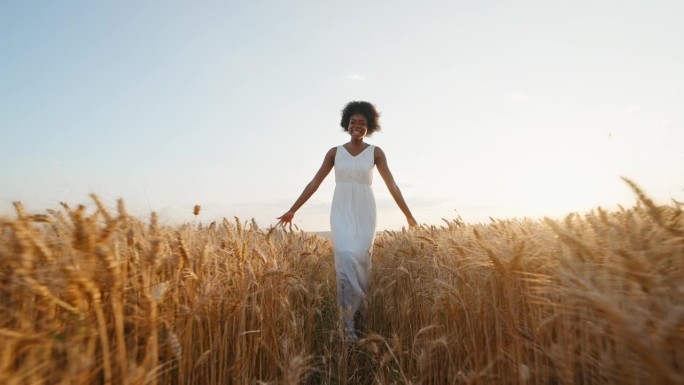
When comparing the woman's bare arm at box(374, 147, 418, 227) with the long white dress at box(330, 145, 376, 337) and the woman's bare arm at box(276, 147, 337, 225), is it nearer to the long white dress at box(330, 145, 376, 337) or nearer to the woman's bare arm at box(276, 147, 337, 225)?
the long white dress at box(330, 145, 376, 337)

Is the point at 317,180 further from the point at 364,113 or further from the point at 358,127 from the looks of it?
the point at 364,113

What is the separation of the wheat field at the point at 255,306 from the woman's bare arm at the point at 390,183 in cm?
217

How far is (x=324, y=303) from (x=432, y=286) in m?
2.21

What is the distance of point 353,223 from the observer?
4680mm

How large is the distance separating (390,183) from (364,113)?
50.7 inches

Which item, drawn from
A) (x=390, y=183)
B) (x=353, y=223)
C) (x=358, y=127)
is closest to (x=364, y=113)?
(x=358, y=127)

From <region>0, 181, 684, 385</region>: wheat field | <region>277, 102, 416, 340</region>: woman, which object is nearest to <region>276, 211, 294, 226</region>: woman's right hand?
<region>277, 102, 416, 340</region>: woman

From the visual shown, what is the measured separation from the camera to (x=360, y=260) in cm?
448

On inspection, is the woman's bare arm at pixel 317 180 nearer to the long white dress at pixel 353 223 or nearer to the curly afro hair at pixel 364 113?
the long white dress at pixel 353 223

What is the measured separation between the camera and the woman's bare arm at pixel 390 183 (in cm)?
501

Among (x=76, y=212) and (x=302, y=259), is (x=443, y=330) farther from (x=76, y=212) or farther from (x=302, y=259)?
(x=76, y=212)

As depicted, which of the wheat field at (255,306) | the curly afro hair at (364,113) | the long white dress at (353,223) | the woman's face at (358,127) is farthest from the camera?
the curly afro hair at (364,113)

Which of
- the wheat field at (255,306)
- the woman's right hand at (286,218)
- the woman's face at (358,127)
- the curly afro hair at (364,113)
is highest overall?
the curly afro hair at (364,113)

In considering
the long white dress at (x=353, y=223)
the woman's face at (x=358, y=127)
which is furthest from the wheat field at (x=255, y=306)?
the woman's face at (x=358, y=127)
